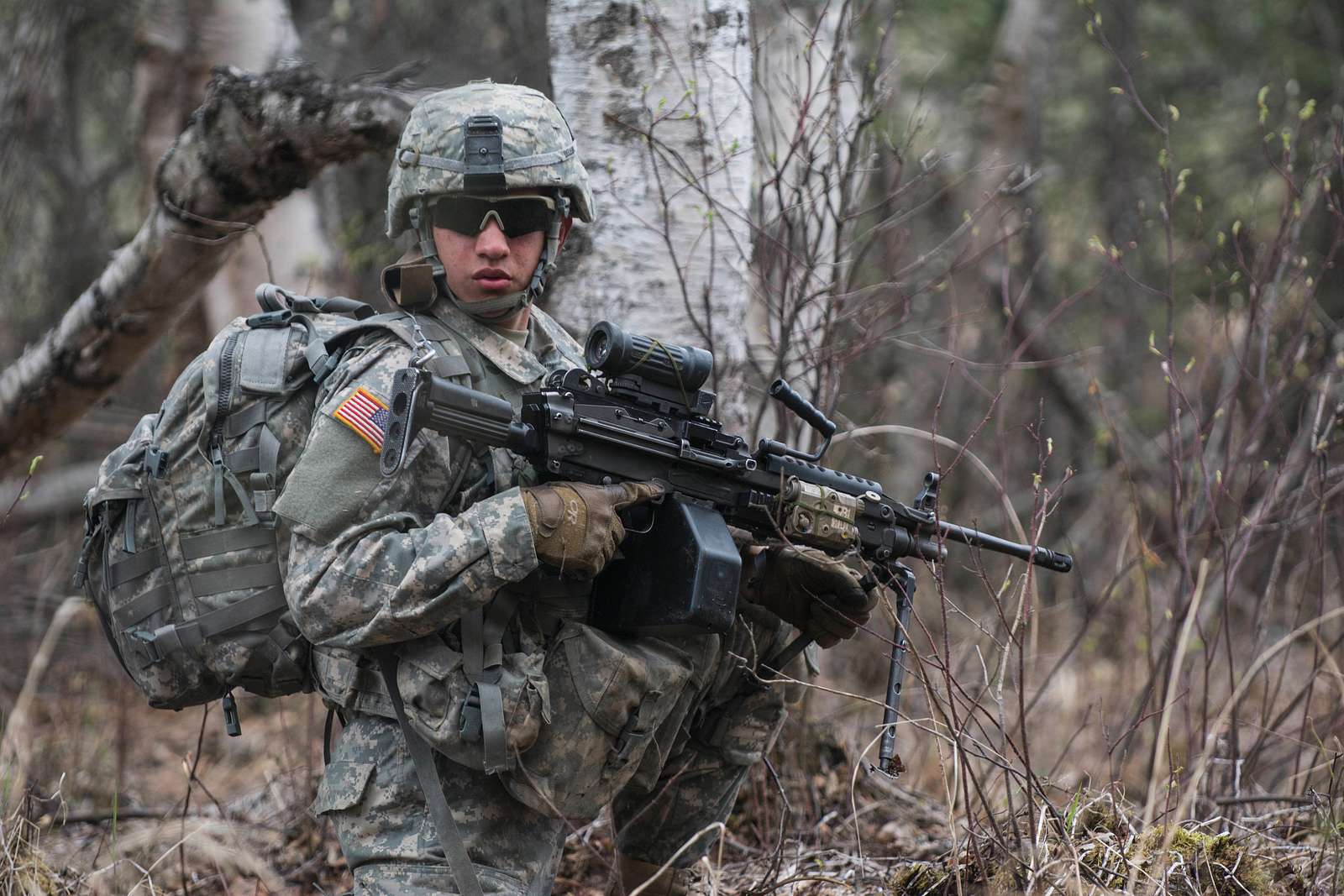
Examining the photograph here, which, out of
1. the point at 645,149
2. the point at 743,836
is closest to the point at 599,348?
the point at 645,149

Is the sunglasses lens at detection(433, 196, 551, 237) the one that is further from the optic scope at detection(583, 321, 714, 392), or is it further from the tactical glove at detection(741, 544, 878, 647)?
the tactical glove at detection(741, 544, 878, 647)

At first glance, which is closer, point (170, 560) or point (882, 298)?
point (170, 560)

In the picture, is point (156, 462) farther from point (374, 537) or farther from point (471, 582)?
point (471, 582)

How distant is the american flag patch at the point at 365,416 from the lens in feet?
8.83

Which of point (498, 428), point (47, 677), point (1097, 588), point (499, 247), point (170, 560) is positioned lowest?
point (47, 677)

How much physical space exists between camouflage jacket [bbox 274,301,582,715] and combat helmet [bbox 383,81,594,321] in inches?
10.4

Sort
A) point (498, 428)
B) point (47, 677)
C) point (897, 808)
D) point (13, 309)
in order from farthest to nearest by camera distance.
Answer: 1. point (13, 309)
2. point (47, 677)
3. point (897, 808)
4. point (498, 428)

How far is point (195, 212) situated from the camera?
4371mm

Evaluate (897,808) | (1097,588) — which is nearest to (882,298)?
(897,808)

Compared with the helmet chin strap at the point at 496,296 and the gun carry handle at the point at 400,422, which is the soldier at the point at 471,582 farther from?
the gun carry handle at the point at 400,422

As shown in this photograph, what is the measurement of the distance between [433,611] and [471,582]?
0.35 feet

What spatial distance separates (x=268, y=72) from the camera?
14.1 feet

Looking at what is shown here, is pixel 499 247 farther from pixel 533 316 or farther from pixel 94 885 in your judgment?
pixel 94 885

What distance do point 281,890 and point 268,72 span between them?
8.82 ft
